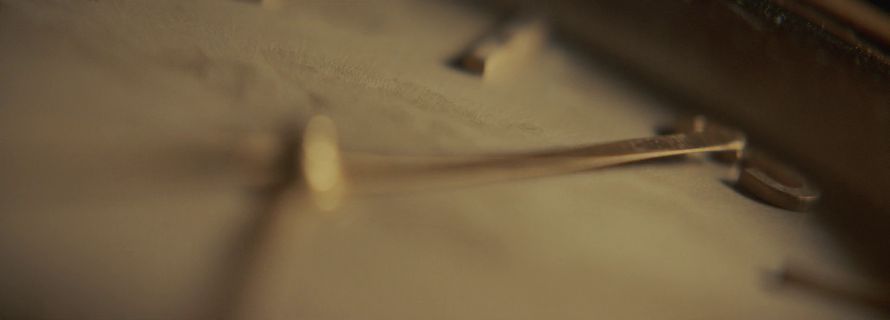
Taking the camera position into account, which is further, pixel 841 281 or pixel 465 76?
pixel 465 76

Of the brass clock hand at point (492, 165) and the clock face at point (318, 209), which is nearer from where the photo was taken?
the clock face at point (318, 209)

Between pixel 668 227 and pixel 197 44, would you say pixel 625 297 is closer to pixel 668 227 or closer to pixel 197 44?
pixel 668 227

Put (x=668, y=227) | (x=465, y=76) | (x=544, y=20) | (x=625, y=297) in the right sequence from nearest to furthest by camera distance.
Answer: (x=625, y=297) < (x=668, y=227) < (x=465, y=76) < (x=544, y=20)

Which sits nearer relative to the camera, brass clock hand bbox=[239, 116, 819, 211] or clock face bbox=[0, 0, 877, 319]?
clock face bbox=[0, 0, 877, 319]

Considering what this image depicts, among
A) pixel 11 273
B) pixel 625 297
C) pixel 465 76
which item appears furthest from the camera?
pixel 465 76

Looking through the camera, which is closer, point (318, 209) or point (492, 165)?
point (318, 209)

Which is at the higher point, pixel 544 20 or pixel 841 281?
pixel 544 20

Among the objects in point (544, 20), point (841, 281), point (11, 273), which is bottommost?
point (11, 273)

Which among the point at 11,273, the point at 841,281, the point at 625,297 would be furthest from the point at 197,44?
the point at 841,281
